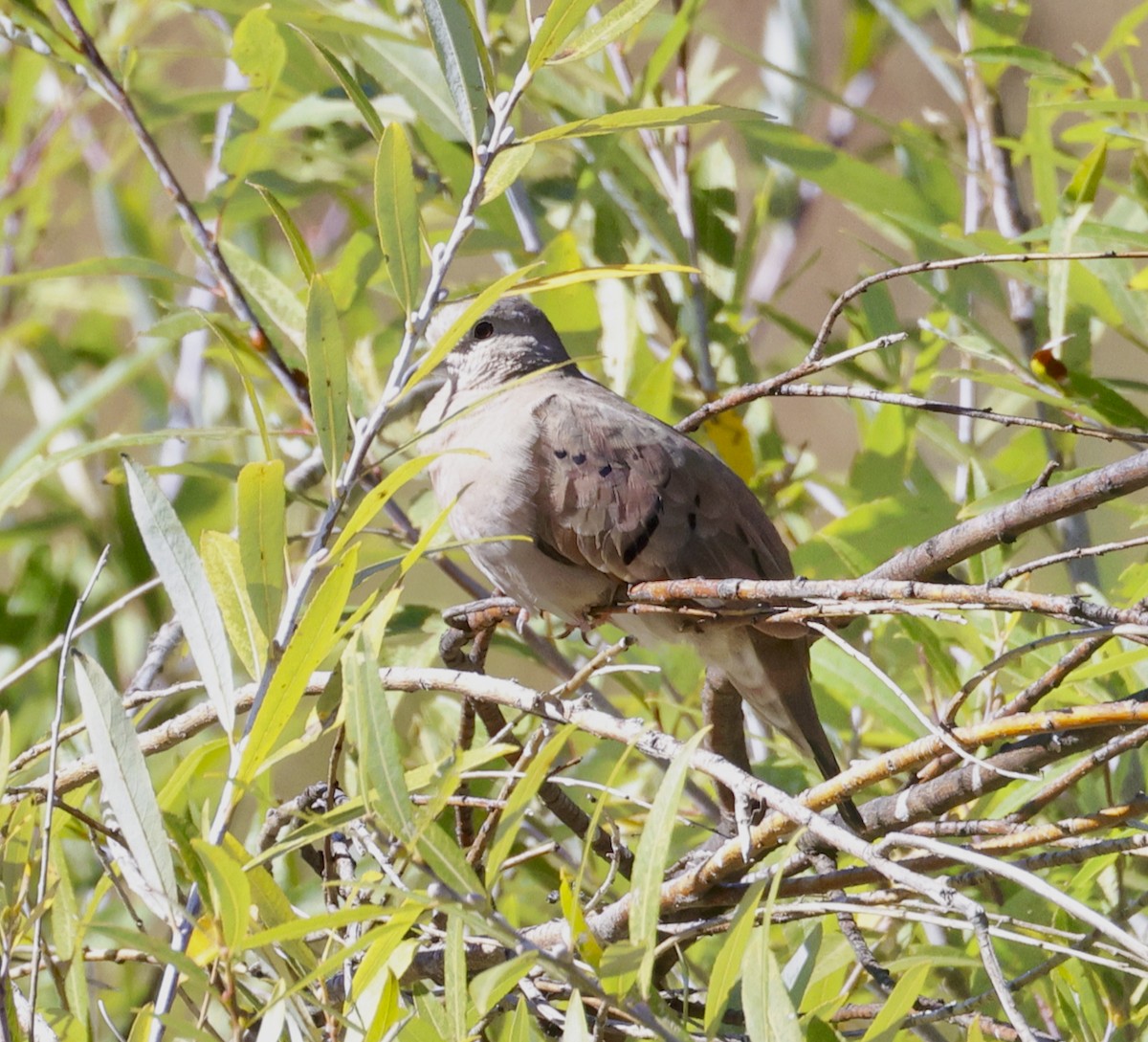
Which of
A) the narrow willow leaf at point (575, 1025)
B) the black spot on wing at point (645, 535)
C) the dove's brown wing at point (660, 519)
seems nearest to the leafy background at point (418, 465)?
the narrow willow leaf at point (575, 1025)

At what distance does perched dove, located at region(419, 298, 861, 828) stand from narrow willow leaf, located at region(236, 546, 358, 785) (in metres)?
1.14

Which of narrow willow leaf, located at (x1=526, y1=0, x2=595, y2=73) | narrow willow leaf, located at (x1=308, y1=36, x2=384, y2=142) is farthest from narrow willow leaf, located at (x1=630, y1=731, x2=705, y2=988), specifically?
narrow willow leaf, located at (x1=308, y1=36, x2=384, y2=142)

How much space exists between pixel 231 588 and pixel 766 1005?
60 cm

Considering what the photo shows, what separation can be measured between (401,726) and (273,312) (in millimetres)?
790

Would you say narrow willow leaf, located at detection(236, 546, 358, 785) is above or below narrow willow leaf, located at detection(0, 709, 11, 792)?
above

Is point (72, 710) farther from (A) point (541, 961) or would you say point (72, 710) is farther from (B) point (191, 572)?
(A) point (541, 961)

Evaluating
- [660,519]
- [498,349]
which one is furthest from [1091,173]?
[498,349]

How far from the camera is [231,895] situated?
3.26 feet

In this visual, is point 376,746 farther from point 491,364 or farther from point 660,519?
point 491,364

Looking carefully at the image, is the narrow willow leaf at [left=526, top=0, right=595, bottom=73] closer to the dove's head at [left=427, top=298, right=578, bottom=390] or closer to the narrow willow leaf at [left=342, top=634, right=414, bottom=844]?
the narrow willow leaf at [left=342, top=634, right=414, bottom=844]

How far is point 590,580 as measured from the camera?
2.38 m

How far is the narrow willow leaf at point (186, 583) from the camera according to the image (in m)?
1.20

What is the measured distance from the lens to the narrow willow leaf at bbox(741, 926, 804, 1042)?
105 cm

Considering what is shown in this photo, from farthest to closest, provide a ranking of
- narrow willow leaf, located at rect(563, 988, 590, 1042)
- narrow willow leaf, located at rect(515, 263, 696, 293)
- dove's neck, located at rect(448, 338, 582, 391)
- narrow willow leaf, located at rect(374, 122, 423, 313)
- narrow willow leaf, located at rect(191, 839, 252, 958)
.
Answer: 1. dove's neck, located at rect(448, 338, 582, 391)
2. narrow willow leaf, located at rect(515, 263, 696, 293)
3. narrow willow leaf, located at rect(374, 122, 423, 313)
4. narrow willow leaf, located at rect(563, 988, 590, 1042)
5. narrow willow leaf, located at rect(191, 839, 252, 958)
